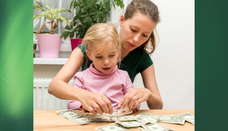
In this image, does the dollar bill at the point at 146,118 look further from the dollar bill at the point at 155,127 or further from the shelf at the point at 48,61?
the shelf at the point at 48,61

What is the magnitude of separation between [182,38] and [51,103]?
141 centimetres

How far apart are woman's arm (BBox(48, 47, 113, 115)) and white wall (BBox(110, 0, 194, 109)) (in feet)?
2.98

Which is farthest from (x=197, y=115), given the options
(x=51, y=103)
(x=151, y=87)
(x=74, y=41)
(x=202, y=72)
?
(x=51, y=103)

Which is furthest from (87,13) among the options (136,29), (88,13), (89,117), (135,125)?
(135,125)

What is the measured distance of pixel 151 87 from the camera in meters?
1.35

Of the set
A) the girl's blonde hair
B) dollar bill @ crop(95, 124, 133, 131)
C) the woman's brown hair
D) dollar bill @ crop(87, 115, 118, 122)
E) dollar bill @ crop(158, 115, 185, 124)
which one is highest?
the woman's brown hair

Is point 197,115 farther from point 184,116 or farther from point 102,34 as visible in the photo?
point 102,34

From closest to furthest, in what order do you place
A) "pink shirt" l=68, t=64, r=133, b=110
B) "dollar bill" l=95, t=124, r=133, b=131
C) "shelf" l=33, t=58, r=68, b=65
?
"dollar bill" l=95, t=124, r=133, b=131, "pink shirt" l=68, t=64, r=133, b=110, "shelf" l=33, t=58, r=68, b=65

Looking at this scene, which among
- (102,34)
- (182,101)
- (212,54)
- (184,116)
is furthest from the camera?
(182,101)

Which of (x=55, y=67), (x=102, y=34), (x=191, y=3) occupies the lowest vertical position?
(x=55, y=67)

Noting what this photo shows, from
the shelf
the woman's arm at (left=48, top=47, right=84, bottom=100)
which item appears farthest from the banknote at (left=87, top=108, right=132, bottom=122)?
the shelf

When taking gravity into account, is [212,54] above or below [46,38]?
below

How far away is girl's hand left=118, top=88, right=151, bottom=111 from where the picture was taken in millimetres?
866

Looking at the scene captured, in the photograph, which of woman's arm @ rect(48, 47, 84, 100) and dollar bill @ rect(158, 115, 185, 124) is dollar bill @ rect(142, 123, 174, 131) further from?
woman's arm @ rect(48, 47, 84, 100)
